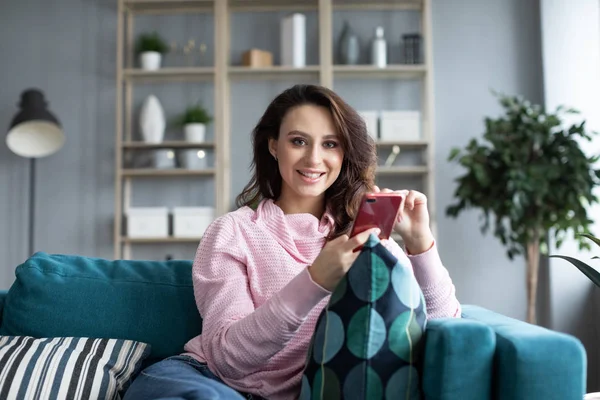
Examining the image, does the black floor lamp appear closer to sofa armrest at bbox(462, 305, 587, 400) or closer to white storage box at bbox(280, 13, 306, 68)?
white storage box at bbox(280, 13, 306, 68)

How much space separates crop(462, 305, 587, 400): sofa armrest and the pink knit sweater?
346 mm

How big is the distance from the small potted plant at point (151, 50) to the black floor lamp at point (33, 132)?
0.65 metres

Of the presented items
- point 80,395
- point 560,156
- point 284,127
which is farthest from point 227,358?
point 560,156

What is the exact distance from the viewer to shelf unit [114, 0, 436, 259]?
169 inches

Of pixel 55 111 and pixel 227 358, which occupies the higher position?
pixel 55 111

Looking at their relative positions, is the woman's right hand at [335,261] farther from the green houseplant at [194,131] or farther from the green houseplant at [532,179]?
the green houseplant at [194,131]

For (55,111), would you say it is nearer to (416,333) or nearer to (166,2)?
(166,2)

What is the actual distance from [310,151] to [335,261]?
1.56 feet

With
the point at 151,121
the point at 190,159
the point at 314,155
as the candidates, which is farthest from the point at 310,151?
the point at 151,121

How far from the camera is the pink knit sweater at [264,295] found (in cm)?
143

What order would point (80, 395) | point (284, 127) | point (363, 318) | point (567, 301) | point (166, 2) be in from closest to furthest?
point (363, 318)
point (80, 395)
point (284, 127)
point (567, 301)
point (166, 2)

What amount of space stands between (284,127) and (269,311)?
22.7 inches

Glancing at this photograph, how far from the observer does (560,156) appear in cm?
370

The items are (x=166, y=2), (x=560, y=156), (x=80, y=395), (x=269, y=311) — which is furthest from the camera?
(x=166, y=2)
